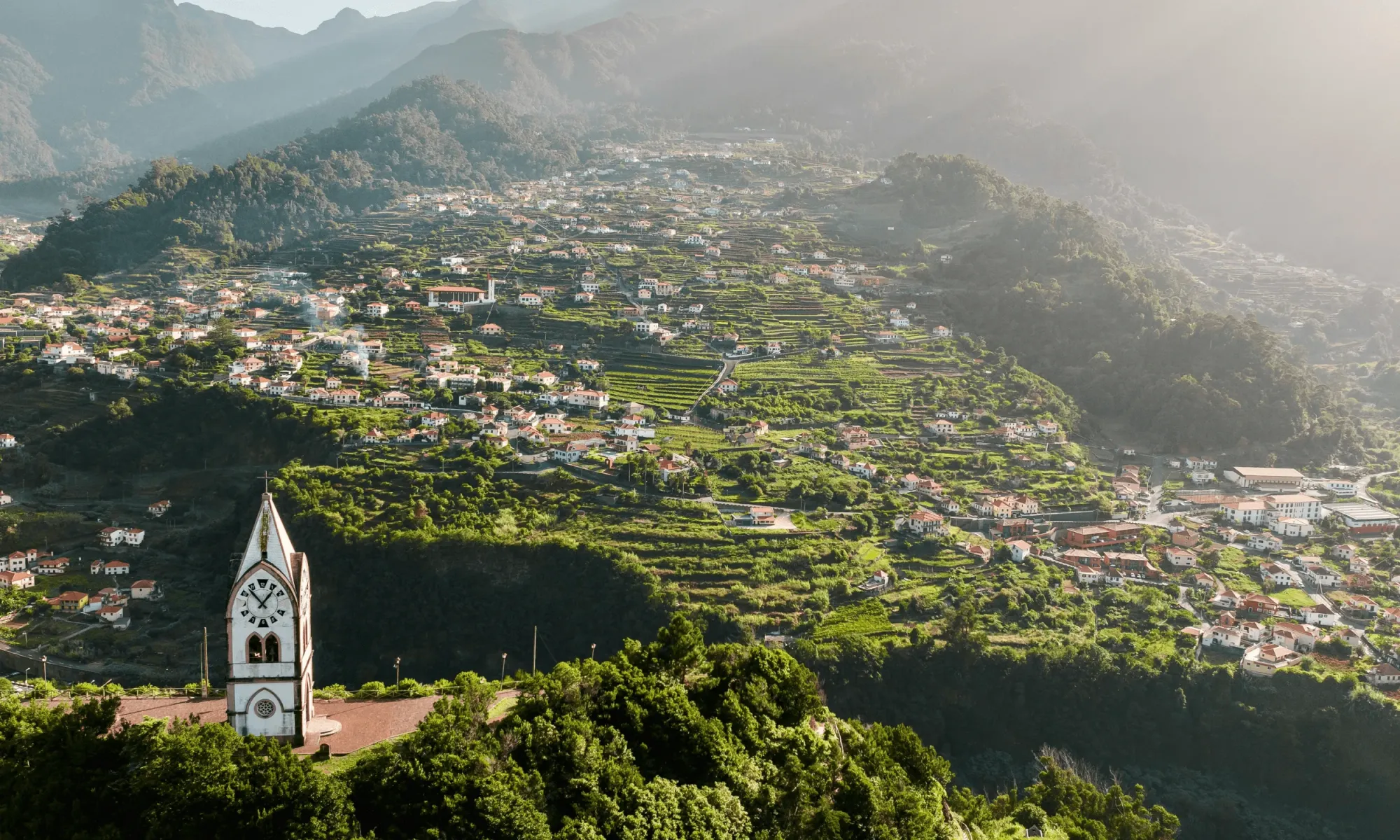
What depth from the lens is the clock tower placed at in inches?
569

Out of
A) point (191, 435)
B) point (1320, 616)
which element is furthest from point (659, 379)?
point (1320, 616)

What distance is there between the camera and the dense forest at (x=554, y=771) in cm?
1258

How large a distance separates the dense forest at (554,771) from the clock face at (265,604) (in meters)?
1.61

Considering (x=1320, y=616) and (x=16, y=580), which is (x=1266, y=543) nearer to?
(x=1320, y=616)

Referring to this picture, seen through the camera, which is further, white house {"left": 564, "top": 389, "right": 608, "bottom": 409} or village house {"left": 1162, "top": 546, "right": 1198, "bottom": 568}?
white house {"left": 564, "top": 389, "right": 608, "bottom": 409}

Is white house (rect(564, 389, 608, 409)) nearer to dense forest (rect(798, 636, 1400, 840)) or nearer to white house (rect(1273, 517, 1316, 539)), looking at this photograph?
dense forest (rect(798, 636, 1400, 840))

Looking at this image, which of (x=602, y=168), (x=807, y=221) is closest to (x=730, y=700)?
(x=807, y=221)

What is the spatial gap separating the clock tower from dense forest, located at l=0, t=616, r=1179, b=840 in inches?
44.4

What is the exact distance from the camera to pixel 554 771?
1427cm

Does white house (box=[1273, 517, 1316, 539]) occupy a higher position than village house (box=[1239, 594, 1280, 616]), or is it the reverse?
white house (box=[1273, 517, 1316, 539])

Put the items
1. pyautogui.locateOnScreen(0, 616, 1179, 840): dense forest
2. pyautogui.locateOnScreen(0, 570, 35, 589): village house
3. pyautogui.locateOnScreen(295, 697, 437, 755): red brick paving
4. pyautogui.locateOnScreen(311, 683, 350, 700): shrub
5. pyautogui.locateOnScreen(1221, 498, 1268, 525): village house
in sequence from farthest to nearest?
pyautogui.locateOnScreen(1221, 498, 1268, 525): village house → pyautogui.locateOnScreen(0, 570, 35, 589): village house → pyautogui.locateOnScreen(311, 683, 350, 700): shrub → pyautogui.locateOnScreen(295, 697, 437, 755): red brick paving → pyautogui.locateOnScreen(0, 616, 1179, 840): dense forest

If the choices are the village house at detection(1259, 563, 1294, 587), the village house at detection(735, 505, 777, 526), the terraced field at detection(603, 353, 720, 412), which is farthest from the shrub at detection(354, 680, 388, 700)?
the village house at detection(1259, 563, 1294, 587)

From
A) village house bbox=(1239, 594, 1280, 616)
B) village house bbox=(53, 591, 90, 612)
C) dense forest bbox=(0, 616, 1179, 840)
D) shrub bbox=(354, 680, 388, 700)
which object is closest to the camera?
dense forest bbox=(0, 616, 1179, 840)

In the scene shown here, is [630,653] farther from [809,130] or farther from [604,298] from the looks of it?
[809,130]
